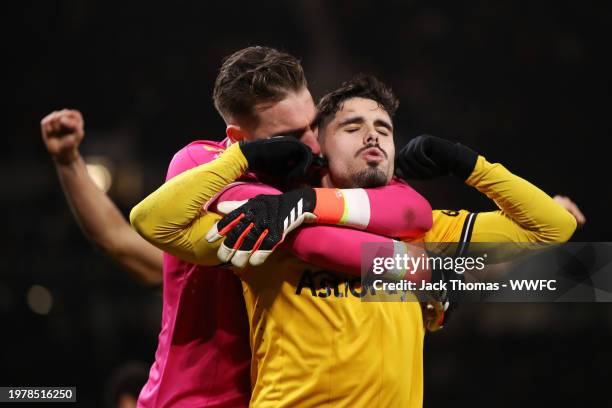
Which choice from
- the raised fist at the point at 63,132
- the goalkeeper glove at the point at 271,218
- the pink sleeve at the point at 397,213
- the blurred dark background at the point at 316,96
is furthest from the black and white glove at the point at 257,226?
the blurred dark background at the point at 316,96

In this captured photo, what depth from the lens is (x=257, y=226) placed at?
5.86 ft

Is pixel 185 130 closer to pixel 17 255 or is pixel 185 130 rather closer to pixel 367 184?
pixel 17 255

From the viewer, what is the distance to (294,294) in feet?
6.14

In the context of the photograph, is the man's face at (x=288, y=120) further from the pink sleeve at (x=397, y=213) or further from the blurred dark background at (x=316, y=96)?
the blurred dark background at (x=316, y=96)

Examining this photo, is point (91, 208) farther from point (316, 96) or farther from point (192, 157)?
point (316, 96)

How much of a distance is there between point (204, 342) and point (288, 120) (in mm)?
566

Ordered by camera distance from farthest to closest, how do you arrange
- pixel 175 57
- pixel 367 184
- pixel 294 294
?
pixel 175 57
pixel 367 184
pixel 294 294

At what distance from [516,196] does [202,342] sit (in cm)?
81

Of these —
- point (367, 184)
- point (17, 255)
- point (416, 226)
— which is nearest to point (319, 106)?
point (367, 184)

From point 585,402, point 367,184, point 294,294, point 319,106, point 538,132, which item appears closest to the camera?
point 294,294

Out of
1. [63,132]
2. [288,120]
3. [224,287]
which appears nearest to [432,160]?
[288,120]

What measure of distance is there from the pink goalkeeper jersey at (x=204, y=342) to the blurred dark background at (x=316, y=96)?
2585 mm
